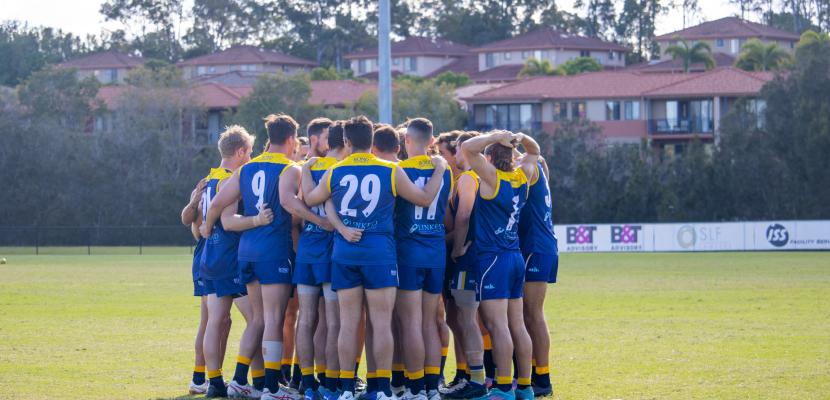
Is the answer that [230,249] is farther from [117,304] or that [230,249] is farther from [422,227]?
[117,304]

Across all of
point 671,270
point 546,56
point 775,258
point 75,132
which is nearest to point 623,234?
point 775,258

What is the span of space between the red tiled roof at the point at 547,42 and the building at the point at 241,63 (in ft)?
55.6

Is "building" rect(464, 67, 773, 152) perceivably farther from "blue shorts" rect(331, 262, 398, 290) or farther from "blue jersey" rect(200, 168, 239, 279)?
"blue shorts" rect(331, 262, 398, 290)

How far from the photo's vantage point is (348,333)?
1041 centimetres

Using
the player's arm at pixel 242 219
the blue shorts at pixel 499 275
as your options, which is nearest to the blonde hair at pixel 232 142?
the player's arm at pixel 242 219

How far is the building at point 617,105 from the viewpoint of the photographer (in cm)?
7475

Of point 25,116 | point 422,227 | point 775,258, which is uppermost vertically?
point 25,116

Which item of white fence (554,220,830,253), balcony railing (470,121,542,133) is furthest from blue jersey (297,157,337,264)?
balcony railing (470,121,542,133)

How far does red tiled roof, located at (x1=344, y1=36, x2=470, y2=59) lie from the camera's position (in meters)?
109

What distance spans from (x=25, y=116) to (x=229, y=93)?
14.7m

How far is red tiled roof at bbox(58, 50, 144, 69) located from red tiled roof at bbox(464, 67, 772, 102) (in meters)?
44.6

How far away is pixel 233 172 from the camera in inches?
442

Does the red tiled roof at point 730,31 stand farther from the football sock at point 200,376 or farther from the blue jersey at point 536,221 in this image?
the football sock at point 200,376

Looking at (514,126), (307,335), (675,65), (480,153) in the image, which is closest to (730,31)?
(675,65)
